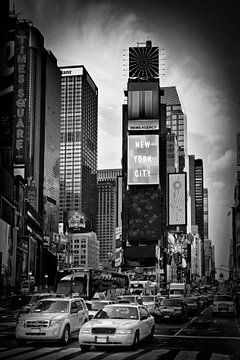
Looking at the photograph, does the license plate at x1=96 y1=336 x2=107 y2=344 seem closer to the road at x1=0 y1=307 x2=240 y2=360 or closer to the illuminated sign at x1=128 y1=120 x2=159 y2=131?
the road at x1=0 y1=307 x2=240 y2=360

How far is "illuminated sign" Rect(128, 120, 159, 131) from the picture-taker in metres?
140

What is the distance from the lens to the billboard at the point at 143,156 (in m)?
137

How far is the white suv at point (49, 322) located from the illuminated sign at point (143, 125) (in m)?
122

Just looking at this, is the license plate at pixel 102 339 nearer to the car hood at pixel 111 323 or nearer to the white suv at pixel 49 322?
the car hood at pixel 111 323

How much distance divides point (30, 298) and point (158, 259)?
138176mm

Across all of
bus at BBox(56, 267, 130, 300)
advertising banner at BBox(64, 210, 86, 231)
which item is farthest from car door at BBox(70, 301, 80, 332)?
advertising banner at BBox(64, 210, 86, 231)

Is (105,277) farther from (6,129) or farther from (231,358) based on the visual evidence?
(231,358)

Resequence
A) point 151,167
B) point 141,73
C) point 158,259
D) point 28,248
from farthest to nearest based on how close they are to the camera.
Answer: point 158,259, point 141,73, point 151,167, point 28,248

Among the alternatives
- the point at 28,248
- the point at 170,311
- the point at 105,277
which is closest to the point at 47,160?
the point at 28,248

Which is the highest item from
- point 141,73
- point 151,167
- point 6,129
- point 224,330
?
point 141,73

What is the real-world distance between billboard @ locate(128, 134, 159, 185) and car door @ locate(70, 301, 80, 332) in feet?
385

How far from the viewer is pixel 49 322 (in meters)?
17.1

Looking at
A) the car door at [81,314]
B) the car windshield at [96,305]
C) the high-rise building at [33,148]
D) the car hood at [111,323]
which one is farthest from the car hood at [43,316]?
the high-rise building at [33,148]

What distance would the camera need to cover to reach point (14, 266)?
85000 millimetres
